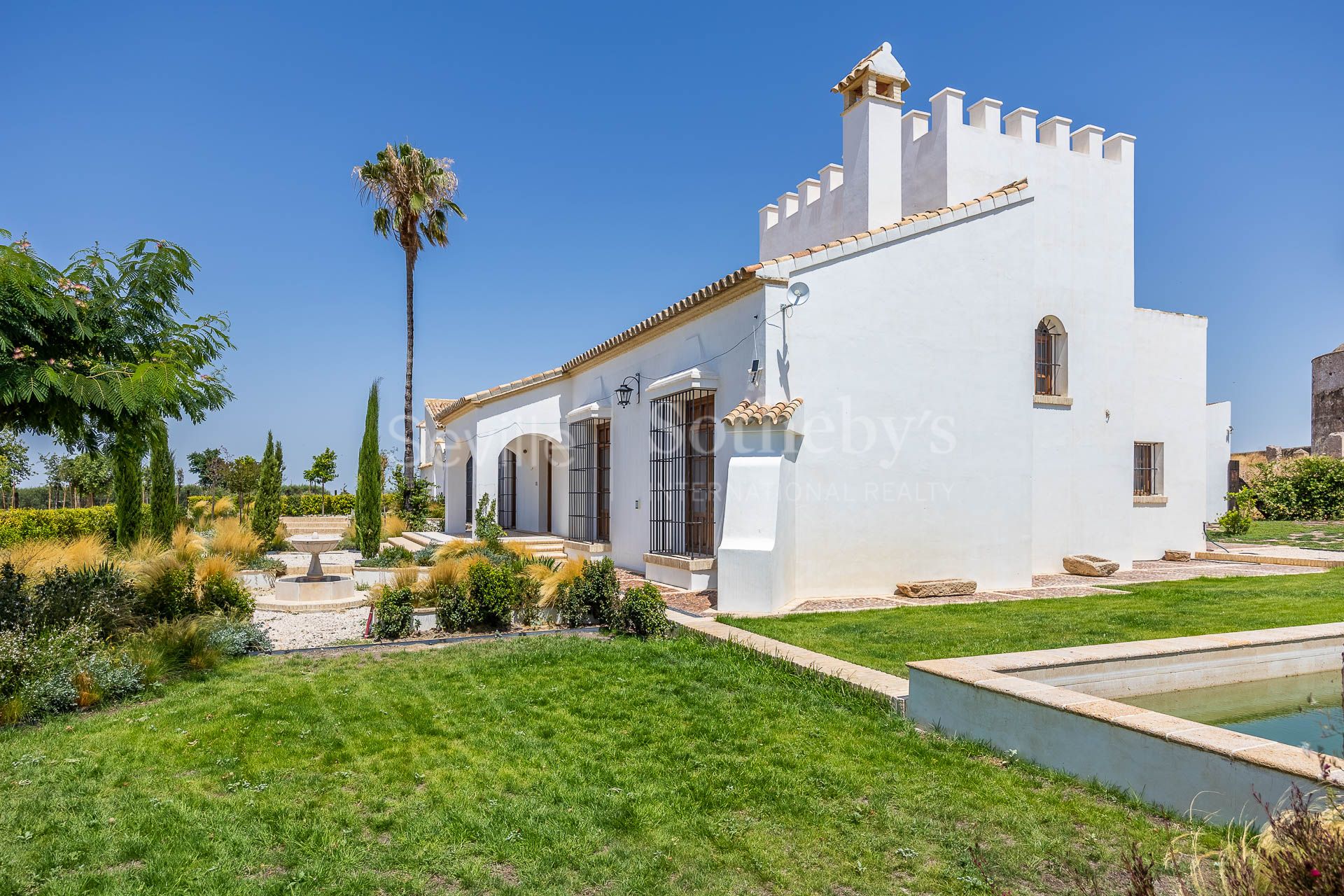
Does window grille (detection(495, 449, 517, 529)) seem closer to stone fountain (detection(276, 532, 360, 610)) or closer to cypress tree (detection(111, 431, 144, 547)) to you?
cypress tree (detection(111, 431, 144, 547))

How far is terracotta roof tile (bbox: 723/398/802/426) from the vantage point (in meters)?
10.1

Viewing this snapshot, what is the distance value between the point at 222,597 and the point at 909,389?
9204 mm

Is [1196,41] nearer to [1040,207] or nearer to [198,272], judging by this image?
[1040,207]

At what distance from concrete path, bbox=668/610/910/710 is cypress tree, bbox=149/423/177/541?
13840 millimetres

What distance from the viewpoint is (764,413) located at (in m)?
10.2

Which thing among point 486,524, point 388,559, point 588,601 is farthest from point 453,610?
point 486,524

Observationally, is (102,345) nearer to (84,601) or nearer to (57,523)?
(84,601)

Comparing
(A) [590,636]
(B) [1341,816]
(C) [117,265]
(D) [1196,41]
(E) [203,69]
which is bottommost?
(A) [590,636]

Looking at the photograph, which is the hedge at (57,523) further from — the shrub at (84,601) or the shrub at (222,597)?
the shrub at (84,601)

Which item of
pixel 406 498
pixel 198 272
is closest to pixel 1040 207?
pixel 198 272

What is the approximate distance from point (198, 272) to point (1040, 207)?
502 inches

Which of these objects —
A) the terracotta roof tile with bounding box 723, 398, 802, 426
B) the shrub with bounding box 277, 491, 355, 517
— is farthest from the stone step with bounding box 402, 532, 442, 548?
the shrub with bounding box 277, 491, 355, 517

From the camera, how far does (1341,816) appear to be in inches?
99.3

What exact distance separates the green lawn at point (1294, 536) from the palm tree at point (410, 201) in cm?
2189
